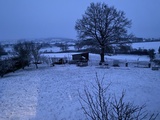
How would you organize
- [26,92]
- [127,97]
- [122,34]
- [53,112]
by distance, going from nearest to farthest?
[53,112] → [127,97] → [26,92] → [122,34]

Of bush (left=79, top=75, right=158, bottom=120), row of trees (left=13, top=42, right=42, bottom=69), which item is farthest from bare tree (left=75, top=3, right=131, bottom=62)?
bush (left=79, top=75, right=158, bottom=120)

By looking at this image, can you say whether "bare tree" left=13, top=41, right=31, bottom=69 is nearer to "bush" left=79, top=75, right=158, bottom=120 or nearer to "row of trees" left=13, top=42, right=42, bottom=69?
"row of trees" left=13, top=42, right=42, bottom=69

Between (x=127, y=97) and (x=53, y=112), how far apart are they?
13.9 feet

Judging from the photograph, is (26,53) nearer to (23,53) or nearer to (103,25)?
(23,53)

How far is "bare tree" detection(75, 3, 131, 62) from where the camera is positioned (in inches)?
969

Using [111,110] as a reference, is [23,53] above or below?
above

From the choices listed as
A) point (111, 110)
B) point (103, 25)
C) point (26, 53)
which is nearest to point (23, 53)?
point (26, 53)

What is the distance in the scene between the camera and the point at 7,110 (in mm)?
8070

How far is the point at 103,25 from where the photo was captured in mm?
24984

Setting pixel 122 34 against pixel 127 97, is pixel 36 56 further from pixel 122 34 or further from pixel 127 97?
pixel 127 97

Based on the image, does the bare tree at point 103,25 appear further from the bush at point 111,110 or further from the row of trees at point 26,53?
the bush at point 111,110

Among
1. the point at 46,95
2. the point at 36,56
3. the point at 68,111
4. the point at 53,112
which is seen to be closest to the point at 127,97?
the point at 68,111

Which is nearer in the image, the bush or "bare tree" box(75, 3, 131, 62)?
the bush

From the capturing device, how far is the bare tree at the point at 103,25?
80.8 ft
